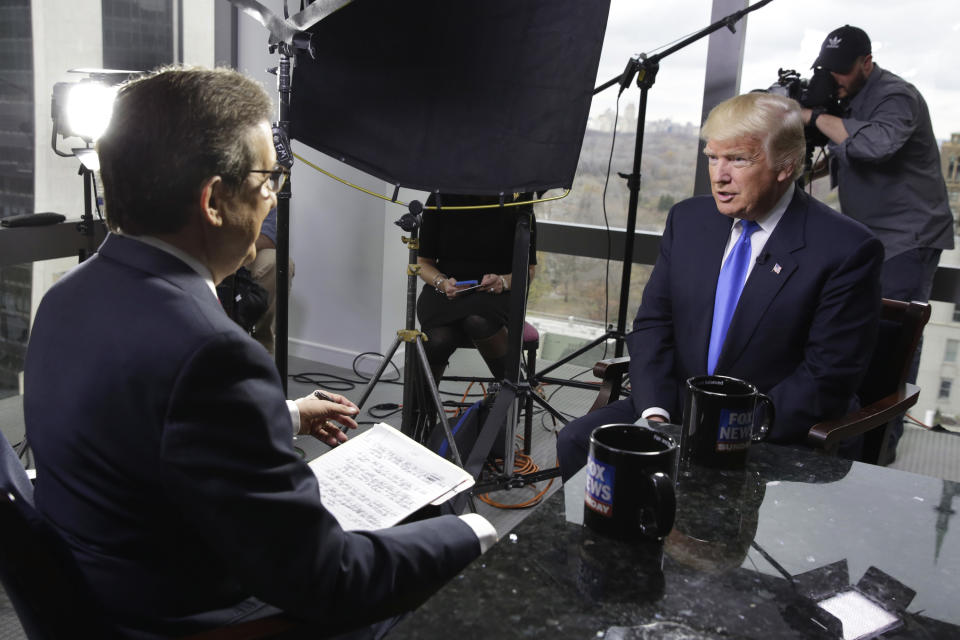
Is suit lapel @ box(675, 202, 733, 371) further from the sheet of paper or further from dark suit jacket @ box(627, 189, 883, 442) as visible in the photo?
the sheet of paper

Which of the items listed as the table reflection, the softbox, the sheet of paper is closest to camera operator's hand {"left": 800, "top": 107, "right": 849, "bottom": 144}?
the softbox

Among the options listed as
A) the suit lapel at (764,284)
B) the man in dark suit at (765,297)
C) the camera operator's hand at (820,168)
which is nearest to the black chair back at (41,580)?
the man in dark suit at (765,297)

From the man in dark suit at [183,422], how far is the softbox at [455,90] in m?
Result: 0.99

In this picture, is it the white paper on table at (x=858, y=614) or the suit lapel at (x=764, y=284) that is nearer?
the white paper on table at (x=858, y=614)

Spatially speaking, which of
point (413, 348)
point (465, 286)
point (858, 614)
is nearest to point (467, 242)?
point (465, 286)

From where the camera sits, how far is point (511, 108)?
187 centimetres

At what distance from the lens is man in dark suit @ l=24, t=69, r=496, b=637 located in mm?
749

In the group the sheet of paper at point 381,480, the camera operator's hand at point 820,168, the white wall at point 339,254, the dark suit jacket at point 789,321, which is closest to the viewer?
the sheet of paper at point 381,480

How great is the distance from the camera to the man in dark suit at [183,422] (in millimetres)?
749

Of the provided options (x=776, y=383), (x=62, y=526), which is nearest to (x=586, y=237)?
(x=776, y=383)

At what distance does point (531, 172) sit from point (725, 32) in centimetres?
164

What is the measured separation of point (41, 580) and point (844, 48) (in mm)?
2762

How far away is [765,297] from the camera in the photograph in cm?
162

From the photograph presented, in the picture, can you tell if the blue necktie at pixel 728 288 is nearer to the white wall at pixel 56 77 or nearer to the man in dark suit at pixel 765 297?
the man in dark suit at pixel 765 297
